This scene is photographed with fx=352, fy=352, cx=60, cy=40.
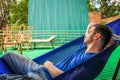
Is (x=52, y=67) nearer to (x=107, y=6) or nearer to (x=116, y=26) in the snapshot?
(x=116, y=26)

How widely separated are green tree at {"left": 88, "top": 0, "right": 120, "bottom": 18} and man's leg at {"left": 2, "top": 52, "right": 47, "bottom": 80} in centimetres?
2400

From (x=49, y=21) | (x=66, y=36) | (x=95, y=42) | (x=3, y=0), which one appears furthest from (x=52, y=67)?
(x=3, y=0)

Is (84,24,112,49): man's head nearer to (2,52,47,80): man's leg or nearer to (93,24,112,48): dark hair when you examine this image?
(93,24,112,48): dark hair

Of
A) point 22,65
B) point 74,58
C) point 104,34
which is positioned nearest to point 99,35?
point 104,34

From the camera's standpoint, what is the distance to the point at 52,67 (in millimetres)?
2617

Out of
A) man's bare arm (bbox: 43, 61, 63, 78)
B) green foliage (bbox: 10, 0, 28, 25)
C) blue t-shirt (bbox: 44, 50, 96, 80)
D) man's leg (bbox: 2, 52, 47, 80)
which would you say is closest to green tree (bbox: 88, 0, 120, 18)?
green foliage (bbox: 10, 0, 28, 25)

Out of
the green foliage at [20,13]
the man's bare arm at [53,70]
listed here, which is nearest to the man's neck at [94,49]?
the man's bare arm at [53,70]

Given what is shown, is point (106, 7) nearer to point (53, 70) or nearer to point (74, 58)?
point (74, 58)

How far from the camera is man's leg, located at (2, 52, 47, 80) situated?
2.58m

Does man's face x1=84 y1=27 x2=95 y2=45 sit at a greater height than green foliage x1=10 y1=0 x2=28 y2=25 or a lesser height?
greater

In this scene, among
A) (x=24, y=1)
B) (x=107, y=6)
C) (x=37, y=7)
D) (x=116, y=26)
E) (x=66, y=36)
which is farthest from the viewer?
(x=107, y=6)

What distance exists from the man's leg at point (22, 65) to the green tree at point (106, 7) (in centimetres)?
2400

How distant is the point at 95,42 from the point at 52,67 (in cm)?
39

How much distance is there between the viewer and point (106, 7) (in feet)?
87.8
